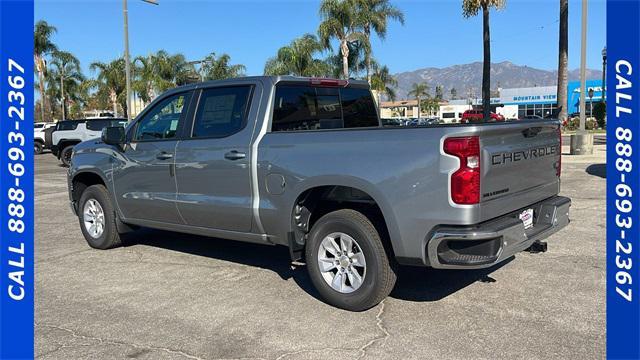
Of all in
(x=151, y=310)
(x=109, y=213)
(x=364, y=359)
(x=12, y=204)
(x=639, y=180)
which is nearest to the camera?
(x=12, y=204)

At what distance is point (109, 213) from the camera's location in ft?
21.5

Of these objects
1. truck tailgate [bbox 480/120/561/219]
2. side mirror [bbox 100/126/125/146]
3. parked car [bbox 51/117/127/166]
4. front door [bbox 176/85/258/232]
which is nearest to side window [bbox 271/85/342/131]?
front door [bbox 176/85/258/232]

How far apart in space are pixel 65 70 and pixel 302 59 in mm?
32254

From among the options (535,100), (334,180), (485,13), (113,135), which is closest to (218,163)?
(334,180)

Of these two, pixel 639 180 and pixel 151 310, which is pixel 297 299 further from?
pixel 639 180

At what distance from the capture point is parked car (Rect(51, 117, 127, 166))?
20.0 metres

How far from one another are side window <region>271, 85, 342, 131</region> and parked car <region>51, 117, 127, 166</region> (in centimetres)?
1594

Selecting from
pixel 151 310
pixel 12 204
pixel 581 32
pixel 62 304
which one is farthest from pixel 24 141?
pixel 581 32

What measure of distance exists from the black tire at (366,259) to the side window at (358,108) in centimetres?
157

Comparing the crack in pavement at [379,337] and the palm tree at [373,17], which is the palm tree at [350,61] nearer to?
the palm tree at [373,17]

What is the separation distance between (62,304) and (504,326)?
12.1 feet

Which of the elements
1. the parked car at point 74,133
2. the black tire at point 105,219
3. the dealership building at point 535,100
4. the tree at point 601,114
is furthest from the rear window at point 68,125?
the dealership building at point 535,100

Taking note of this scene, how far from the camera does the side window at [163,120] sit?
5.73 meters

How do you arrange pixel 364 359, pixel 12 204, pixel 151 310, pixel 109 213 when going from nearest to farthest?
pixel 12 204 → pixel 364 359 → pixel 151 310 → pixel 109 213
